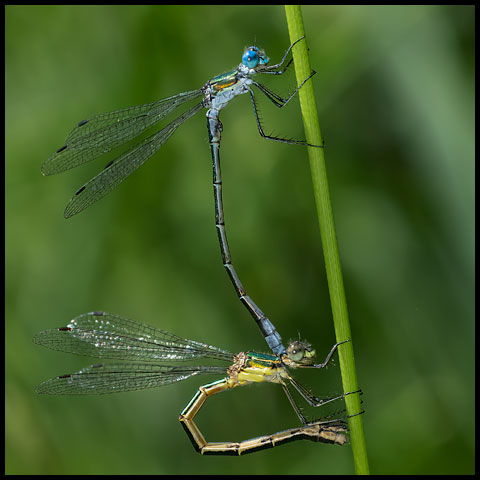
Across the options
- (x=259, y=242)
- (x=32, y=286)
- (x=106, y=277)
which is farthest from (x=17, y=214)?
(x=259, y=242)

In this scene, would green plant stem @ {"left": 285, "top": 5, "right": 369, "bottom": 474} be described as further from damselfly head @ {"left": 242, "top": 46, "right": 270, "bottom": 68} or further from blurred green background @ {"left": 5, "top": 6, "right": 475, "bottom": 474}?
blurred green background @ {"left": 5, "top": 6, "right": 475, "bottom": 474}

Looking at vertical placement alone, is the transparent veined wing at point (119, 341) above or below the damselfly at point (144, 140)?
below

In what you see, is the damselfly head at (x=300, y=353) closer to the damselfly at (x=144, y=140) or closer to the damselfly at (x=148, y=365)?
the damselfly at (x=148, y=365)

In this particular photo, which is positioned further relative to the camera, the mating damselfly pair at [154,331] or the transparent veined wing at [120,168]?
the transparent veined wing at [120,168]

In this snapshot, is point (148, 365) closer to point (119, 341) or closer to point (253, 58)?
point (119, 341)

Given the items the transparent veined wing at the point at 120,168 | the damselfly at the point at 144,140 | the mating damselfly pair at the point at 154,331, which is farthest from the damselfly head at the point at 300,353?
the transparent veined wing at the point at 120,168

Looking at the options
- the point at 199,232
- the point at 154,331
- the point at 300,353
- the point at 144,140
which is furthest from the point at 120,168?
the point at 300,353

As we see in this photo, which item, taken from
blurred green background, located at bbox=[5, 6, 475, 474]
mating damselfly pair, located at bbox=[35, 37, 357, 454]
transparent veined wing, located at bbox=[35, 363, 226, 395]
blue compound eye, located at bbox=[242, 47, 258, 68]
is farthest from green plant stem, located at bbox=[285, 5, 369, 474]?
blurred green background, located at bbox=[5, 6, 475, 474]

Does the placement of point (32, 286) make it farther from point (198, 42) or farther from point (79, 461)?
point (198, 42)
